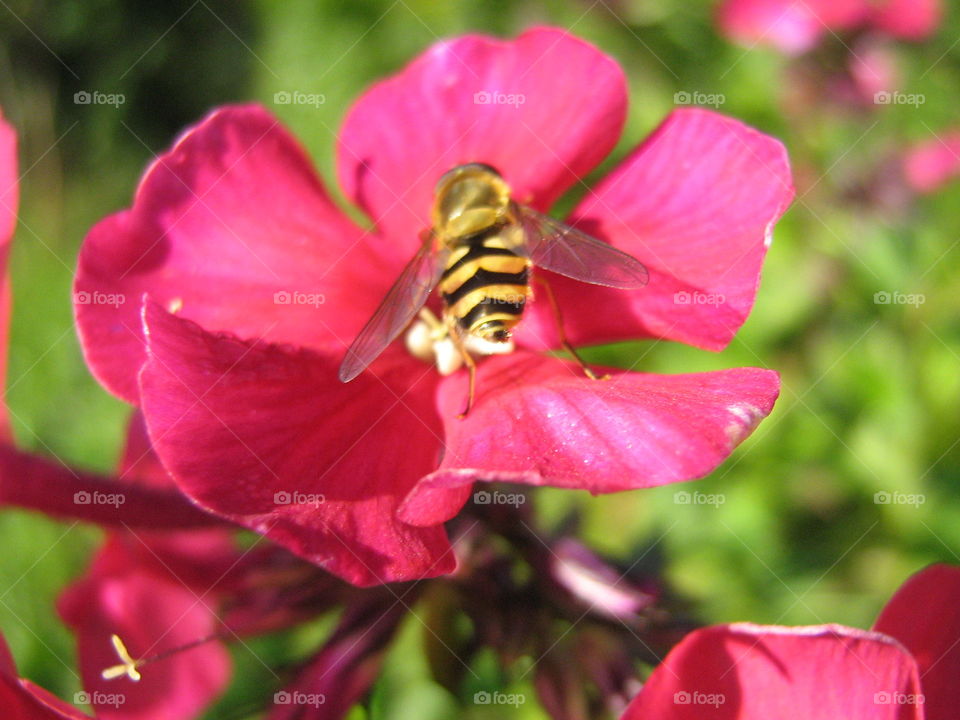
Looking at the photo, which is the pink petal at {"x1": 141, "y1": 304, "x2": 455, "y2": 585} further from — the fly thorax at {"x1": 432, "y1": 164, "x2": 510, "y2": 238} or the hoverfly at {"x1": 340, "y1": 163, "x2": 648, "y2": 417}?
the fly thorax at {"x1": 432, "y1": 164, "x2": 510, "y2": 238}

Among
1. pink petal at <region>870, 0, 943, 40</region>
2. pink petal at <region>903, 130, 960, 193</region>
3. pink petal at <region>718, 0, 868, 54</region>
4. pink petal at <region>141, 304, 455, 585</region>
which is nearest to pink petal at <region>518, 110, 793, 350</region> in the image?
pink petal at <region>141, 304, 455, 585</region>

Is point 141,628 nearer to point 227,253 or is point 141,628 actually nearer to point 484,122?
point 227,253

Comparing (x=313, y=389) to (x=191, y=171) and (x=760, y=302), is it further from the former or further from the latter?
(x=760, y=302)

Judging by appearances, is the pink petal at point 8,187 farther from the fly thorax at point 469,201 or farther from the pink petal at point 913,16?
the pink petal at point 913,16

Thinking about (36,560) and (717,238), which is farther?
(36,560)

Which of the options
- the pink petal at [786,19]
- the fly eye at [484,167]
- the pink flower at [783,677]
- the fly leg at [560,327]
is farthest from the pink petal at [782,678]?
the pink petal at [786,19]

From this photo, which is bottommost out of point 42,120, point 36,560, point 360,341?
point 36,560

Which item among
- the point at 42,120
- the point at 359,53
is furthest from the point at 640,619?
the point at 42,120
